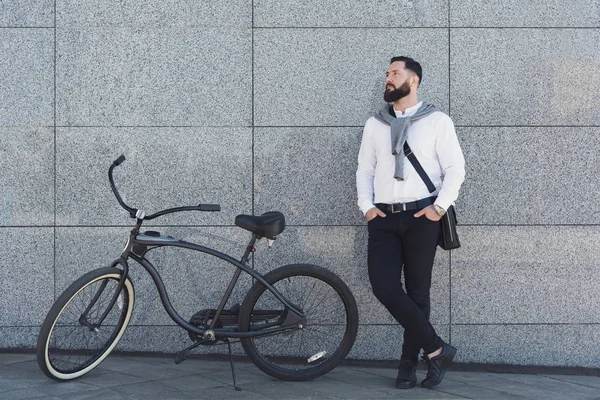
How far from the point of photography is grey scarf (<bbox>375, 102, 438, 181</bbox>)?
5.40 m

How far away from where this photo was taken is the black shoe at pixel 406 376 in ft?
18.0

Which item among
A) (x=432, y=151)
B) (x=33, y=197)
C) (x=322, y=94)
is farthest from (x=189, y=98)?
(x=432, y=151)

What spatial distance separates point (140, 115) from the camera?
6324 mm

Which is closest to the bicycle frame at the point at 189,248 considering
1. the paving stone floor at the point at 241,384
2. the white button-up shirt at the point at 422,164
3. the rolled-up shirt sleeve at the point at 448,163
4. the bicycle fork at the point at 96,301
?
the bicycle fork at the point at 96,301

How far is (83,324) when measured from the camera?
17.4 ft

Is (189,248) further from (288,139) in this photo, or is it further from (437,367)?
(437,367)

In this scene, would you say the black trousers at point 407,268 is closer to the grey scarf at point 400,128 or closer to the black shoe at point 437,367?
the black shoe at point 437,367

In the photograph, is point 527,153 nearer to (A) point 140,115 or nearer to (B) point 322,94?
(B) point 322,94

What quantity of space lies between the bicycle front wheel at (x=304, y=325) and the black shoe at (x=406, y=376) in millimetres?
448

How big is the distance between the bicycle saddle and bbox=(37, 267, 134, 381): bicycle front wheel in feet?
3.07

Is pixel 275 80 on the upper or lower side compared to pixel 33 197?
upper

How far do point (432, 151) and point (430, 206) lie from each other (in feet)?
1.40

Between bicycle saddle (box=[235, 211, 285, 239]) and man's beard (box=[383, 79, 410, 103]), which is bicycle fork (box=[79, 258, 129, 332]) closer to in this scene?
bicycle saddle (box=[235, 211, 285, 239])

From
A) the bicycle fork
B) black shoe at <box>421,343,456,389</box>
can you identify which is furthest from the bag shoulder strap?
the bicycle fork
